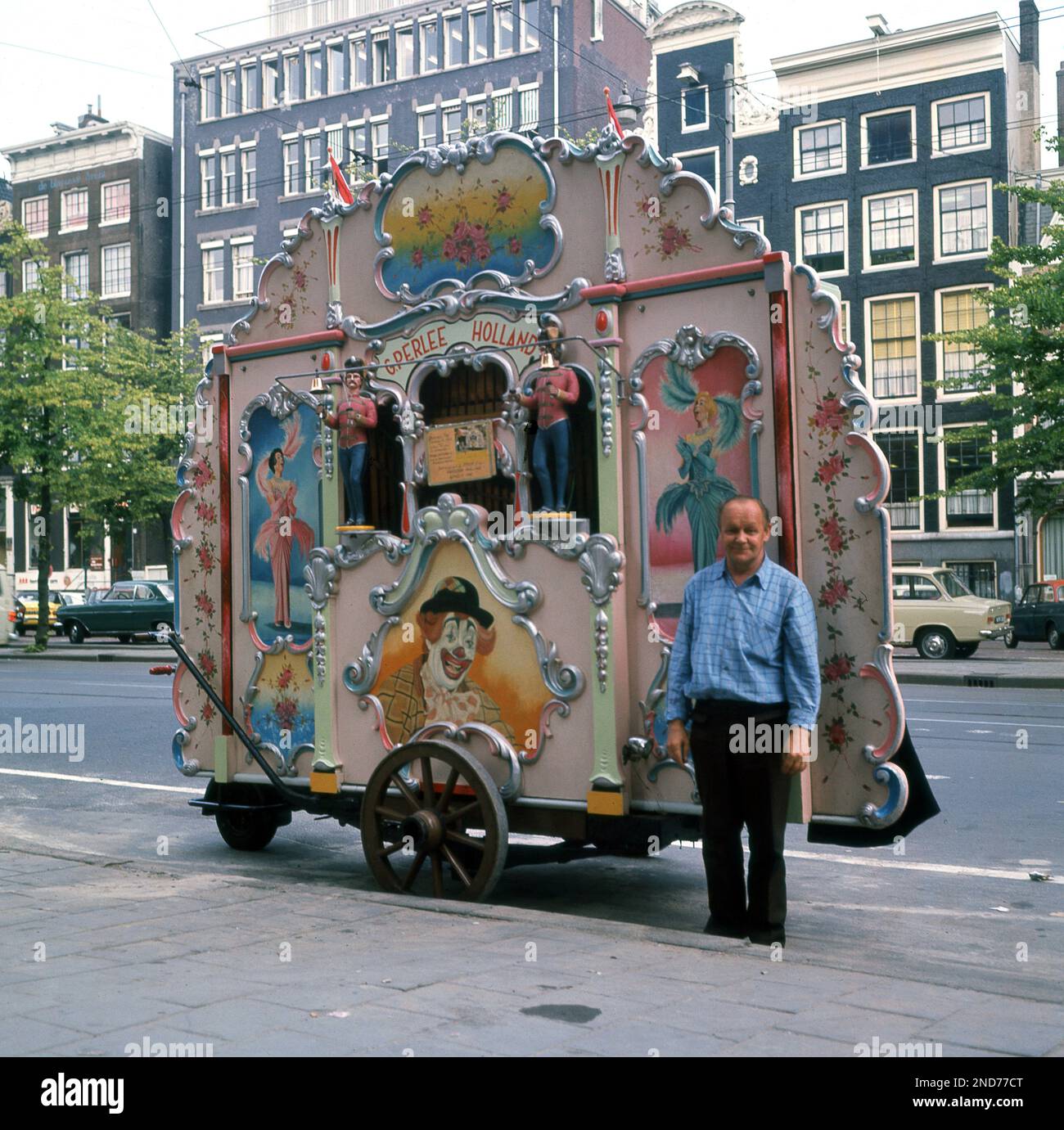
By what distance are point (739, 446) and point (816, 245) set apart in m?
33.5

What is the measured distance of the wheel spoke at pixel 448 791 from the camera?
262 inches

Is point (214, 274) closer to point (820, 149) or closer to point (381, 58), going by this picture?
point (381, 58)

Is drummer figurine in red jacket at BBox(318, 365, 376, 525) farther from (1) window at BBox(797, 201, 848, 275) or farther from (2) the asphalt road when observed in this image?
(1) window at BBox(797, 201, 848, 275)

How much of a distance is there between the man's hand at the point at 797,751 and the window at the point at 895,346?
3224cm

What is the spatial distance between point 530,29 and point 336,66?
764cm

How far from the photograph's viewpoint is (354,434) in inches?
293

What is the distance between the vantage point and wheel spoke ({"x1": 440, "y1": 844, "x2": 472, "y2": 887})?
6.60 m

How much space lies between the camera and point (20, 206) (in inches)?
2205

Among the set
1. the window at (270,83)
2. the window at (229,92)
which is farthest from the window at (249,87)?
the window at (270,83)

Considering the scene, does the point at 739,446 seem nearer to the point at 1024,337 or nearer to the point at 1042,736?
the point at 1042,736

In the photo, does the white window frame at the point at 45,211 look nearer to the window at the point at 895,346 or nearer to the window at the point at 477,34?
the window at the point at 477,34

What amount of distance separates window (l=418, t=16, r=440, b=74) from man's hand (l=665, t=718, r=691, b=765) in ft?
143

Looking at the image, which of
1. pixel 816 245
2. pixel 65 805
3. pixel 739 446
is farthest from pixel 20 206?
pixel 739 446

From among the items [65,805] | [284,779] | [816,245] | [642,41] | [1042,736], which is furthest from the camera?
[642,41]
